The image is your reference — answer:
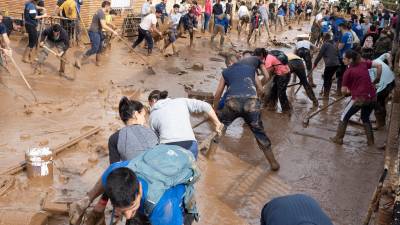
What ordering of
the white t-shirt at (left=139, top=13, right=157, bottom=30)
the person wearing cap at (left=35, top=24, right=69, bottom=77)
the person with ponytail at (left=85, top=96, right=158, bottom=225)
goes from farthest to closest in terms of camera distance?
the white t-shirt at (left=139, top=13, right=157, bottom=30)
the person wearing cap at (left=35, top=24, right=69, bottom=77)
the person with ponytail at (left=85, top=96, right=158, bottom=225)

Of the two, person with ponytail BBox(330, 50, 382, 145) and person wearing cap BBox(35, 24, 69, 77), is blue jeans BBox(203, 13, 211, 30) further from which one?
person with ponytail BBox(330, 50, 382, 145)

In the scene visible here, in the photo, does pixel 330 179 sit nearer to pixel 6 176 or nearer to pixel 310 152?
pixel 310 152

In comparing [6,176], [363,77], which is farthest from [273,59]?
[6,176]

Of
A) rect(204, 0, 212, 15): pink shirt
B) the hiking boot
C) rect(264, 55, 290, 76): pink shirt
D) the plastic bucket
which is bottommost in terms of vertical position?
the plastic bucket

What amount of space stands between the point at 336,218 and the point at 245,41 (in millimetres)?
15465

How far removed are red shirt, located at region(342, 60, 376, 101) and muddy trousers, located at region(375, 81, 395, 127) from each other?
1440mm

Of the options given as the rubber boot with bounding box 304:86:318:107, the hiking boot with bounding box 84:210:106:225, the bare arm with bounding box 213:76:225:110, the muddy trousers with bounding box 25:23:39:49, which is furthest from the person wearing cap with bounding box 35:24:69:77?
the hiking boot with bounding box 84:210:106:225

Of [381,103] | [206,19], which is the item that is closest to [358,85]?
[381,103]

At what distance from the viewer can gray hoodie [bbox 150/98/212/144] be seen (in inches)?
171

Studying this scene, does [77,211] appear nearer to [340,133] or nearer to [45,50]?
[340,133]

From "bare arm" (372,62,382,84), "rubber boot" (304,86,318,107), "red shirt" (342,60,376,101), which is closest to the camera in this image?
"red shirt" (342,60,376,101)

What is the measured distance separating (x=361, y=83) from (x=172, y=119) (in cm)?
424

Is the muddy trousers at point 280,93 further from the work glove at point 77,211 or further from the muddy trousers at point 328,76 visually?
the work glove at point 77,211

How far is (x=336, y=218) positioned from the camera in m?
5.52
